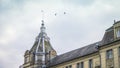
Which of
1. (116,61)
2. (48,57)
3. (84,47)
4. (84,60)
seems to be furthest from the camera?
(48,57)

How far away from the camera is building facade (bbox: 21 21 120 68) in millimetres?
58625

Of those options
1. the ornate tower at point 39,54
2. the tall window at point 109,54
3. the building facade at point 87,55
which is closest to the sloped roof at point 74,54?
the building facade at point 87,55

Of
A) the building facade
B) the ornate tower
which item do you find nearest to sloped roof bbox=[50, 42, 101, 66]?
the building facade

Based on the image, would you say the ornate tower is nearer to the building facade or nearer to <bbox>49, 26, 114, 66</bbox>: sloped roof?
the building facade

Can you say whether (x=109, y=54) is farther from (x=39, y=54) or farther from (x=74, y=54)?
(x=39, y=54)

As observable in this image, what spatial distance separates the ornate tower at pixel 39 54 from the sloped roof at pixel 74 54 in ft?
7.21

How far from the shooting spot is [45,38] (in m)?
89.2

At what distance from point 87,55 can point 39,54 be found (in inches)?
808

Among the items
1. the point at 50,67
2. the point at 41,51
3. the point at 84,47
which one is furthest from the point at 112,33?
the point at 41,51

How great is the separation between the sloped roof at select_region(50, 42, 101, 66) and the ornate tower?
2198 millimetres

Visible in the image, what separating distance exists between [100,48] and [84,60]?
6.86m

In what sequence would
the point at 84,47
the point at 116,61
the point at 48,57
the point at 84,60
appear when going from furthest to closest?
1. the point at 48,57
2. the point at 84,47
3. the point at 84,60
4. the point at 116,61

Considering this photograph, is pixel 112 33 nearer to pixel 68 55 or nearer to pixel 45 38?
pixel 68 55

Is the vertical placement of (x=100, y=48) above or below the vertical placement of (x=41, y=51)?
below
